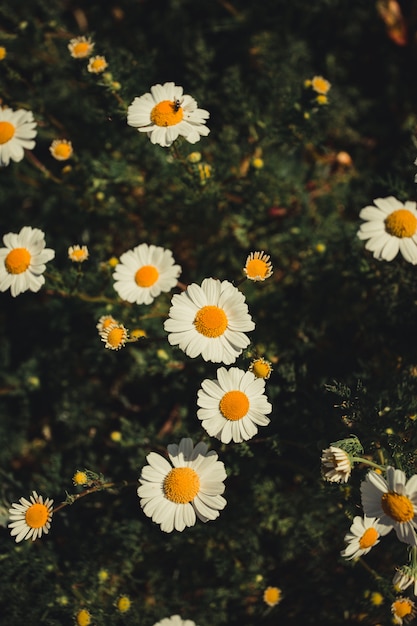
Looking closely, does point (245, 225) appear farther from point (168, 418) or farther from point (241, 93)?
point (168, 418)

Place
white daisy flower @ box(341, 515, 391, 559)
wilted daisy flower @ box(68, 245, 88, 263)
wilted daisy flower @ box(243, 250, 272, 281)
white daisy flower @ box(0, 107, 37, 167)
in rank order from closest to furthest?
1. white daisy flower @ box(341, 515, 391, 559)
2. wilted daisy flower @ box(243, 250, 272, 281)
3. wilted daisy flower @ box(68, 245, 88, 263)
4. white daisy flower @ box(0, 107, 37, 167)

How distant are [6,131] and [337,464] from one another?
86.3 inches

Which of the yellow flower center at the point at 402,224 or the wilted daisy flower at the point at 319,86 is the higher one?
the wilted daisy flower at the point at 319,86

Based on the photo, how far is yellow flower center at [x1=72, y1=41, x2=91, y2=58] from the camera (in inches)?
103

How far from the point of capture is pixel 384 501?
6.12 feet

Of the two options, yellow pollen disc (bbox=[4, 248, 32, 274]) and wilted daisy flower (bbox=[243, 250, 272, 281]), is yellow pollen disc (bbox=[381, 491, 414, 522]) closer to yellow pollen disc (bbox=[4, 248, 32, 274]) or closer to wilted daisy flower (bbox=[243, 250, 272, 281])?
wilted daisy flower (bbox=[243, 250, 272, 281])

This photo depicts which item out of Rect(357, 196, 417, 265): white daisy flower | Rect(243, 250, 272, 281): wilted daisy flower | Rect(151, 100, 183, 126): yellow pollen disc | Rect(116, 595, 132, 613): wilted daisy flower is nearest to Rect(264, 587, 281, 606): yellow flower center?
Rect(116, 595, 132, 613): wilted daisy flower

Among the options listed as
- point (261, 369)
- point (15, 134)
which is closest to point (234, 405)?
point (261, 369)

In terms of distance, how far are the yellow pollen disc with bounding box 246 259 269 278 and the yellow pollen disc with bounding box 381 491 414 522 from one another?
3.24 feet

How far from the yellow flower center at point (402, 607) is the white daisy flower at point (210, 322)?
136 centimetres

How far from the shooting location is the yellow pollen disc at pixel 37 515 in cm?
204

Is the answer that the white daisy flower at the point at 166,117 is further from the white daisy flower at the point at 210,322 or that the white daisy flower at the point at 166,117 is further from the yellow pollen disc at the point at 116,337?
the yellow pollen disc at the point at 116,337

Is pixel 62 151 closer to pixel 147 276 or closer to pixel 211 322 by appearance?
pixel 147 276

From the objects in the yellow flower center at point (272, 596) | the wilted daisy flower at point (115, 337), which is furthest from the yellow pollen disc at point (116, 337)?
the yellow flower center at point (272, 596)
